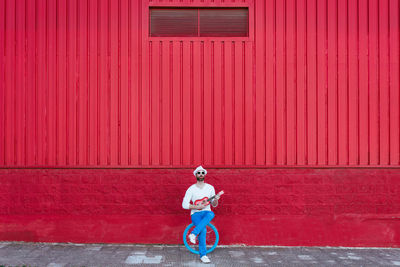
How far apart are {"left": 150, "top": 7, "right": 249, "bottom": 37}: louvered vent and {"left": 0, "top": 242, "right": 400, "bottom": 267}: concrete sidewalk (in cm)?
434

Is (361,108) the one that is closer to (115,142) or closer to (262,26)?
(262,26)

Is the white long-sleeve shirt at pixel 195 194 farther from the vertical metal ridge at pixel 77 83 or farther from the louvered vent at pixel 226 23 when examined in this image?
the louvered vent at pixel 226 23

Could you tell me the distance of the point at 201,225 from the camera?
6113mm

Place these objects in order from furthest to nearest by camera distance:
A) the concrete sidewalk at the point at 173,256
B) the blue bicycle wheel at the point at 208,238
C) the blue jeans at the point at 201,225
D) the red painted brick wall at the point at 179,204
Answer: the red painted brick wall at the point at 179,204 → the blue bicycle wheel at the point at 208,238 → the blue jeans at the point at 201,225 → the concrete sidewalk at the point at 173,256

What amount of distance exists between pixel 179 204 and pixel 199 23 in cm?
378

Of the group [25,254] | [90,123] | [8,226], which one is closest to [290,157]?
[90,123]

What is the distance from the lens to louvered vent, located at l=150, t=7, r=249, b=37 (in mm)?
7371

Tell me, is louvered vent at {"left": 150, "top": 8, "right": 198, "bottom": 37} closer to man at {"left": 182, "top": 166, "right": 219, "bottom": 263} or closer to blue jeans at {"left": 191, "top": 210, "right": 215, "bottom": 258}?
man at {"left": 182, "top": 166, "right": 219, "bottom": 263}

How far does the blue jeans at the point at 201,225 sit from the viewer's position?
6117 millimetres

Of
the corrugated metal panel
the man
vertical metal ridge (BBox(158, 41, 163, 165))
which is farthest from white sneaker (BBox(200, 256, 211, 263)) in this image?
vertical metal ridge (BBox(158, 41, 163, 165))

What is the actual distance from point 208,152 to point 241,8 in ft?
10.2

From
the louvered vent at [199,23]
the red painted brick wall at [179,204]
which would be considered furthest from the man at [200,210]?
the louvered vent at [199,23]

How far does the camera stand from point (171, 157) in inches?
283

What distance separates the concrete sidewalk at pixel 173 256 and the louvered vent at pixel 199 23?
4338mm
